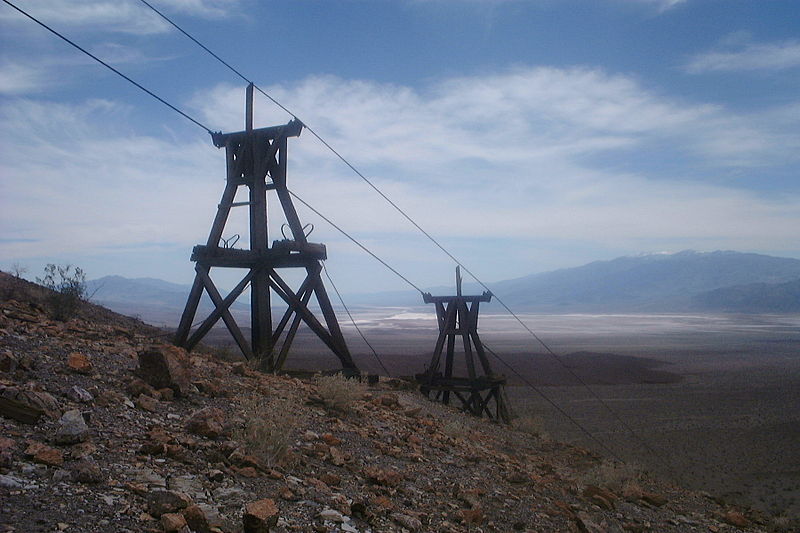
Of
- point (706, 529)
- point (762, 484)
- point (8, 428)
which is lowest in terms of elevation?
point (762, 484)

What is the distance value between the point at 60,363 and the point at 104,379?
0.52 meters

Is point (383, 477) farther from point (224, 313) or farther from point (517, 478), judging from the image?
point (224, 313)

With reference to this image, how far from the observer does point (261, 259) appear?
11.0m

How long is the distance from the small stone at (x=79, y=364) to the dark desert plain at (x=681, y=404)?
45.1 feet

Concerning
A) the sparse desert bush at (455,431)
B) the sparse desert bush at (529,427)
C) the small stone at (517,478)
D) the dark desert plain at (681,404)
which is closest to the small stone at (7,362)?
the small stone at (517,478)

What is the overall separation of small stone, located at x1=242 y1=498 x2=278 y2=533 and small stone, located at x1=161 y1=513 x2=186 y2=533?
424 mm

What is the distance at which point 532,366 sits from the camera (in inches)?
1736

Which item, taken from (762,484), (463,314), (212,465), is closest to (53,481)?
(212,465)

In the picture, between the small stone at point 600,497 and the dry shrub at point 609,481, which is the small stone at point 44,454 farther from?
the dry shrub at point 609,481

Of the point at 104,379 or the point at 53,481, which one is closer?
the point at 53,481

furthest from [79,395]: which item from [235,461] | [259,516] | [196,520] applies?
[259,516]

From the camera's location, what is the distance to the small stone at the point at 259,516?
4.12 meters

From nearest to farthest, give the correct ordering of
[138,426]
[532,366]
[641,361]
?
[138,426] < [532,366] < [641,361]

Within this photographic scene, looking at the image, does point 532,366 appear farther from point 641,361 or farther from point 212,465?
point 212,465
